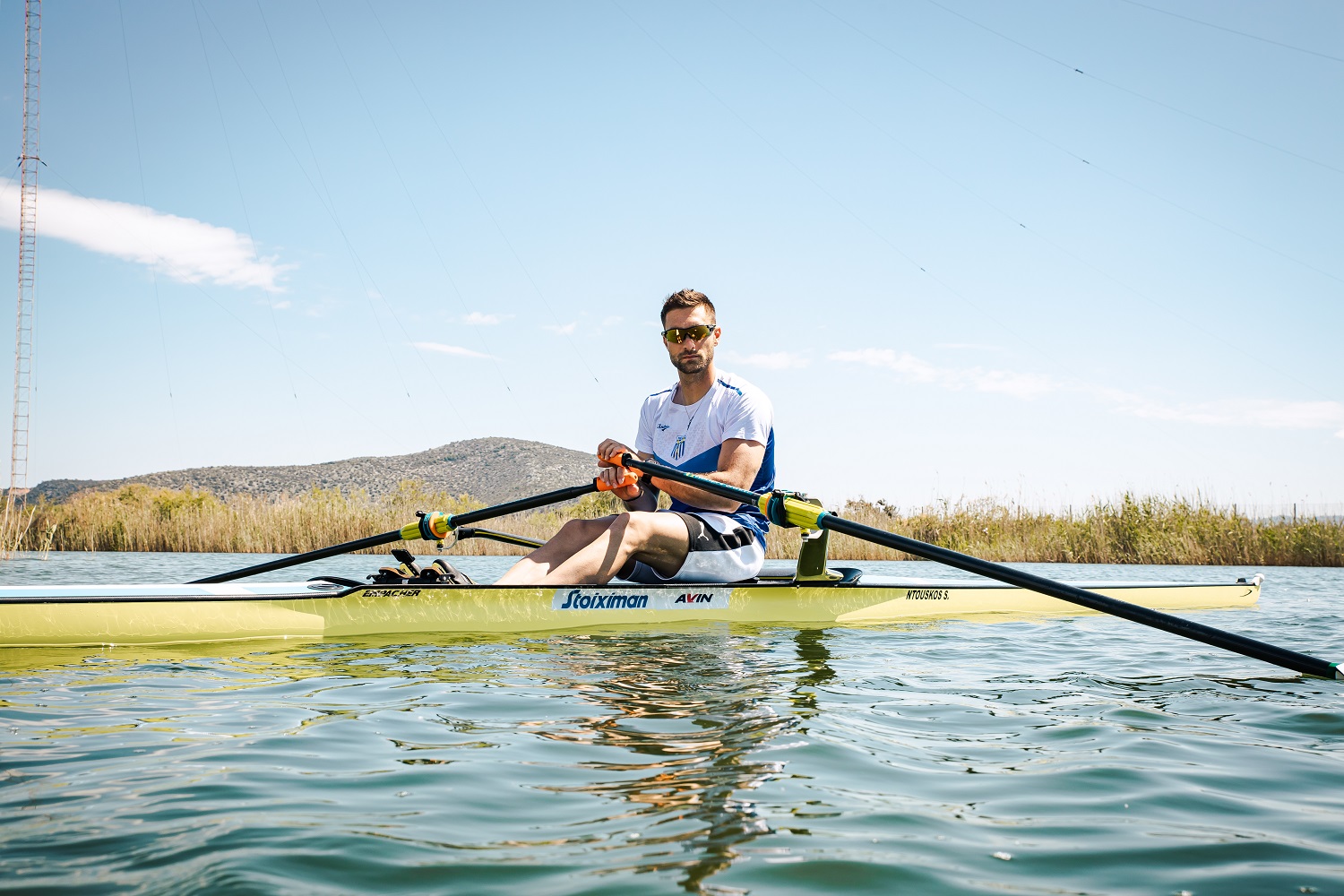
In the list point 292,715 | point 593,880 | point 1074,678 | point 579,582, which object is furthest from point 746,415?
point 593,880

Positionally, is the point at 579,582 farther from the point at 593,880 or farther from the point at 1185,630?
the point at 593,880

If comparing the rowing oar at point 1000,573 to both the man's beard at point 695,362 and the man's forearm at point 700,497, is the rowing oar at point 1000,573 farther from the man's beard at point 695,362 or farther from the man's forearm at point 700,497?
the man's beard at point 695,362

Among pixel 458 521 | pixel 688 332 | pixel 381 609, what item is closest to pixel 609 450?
pixel 688 332

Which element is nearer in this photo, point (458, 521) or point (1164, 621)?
point (1164, 621)

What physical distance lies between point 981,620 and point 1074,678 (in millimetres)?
2551

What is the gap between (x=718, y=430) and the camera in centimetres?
555

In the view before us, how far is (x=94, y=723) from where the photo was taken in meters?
2.89

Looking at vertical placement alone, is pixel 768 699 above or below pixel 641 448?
below

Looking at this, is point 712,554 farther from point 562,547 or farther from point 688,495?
point 562,547

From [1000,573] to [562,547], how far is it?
2472 millimetres

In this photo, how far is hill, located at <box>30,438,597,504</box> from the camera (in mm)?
57594

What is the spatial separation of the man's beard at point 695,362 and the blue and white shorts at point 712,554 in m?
0.89

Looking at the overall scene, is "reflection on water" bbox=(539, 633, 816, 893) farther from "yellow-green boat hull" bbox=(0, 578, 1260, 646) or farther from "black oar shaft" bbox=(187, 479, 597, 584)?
"black oar shaft" bbox=(187, 479, 597, 584)

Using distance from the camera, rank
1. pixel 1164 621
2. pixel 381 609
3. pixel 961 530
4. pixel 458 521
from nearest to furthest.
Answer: pixel 1164 621, pixel 381 609, pixel 458 521, pixel 961 530
